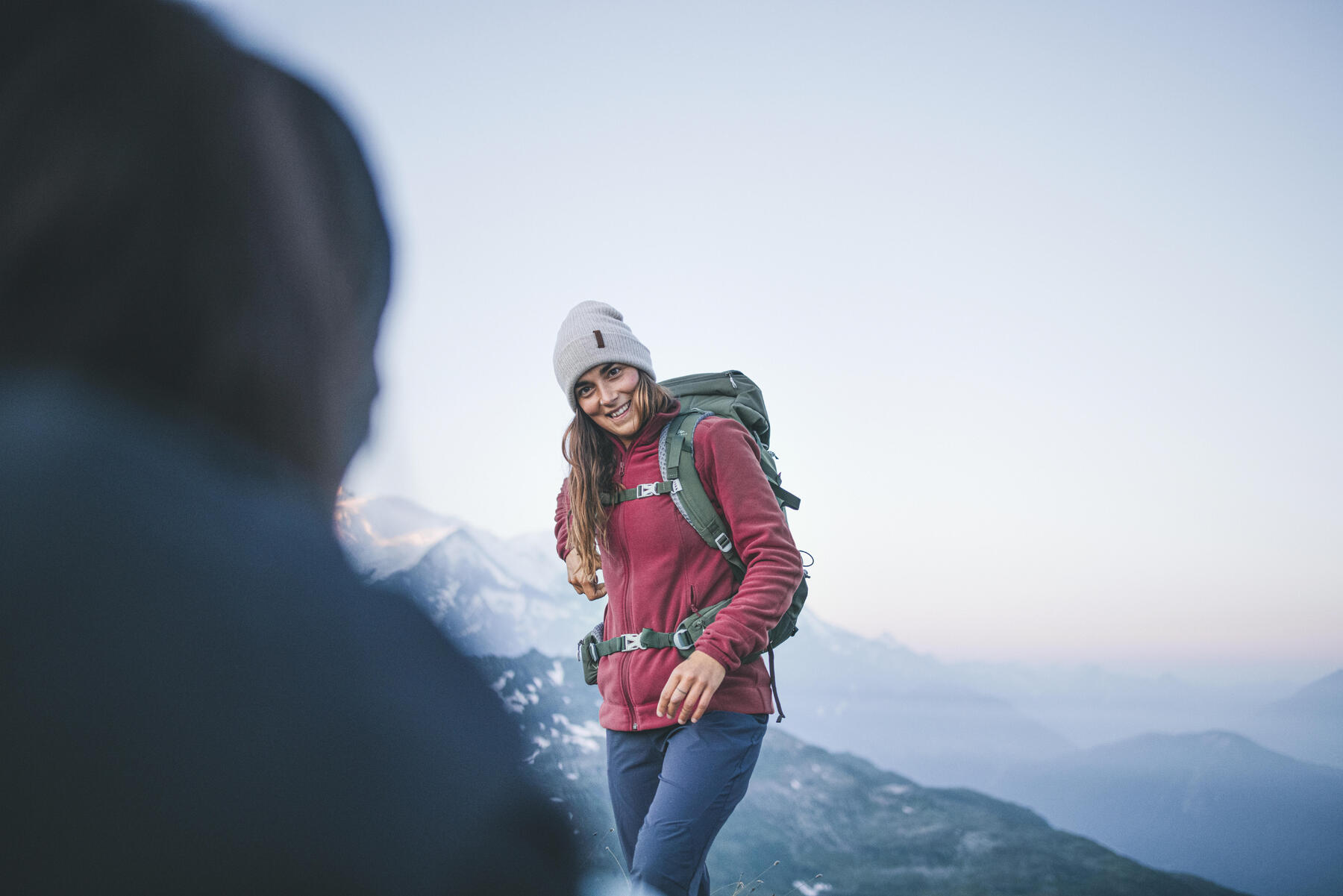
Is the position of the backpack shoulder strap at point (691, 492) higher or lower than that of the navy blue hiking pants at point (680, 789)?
higher

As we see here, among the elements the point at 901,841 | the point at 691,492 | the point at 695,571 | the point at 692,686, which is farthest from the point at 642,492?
the point at 901,841

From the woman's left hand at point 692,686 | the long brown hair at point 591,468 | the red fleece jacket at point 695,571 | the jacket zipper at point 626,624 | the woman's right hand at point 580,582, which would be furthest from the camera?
the woman's right hand at point 580,582

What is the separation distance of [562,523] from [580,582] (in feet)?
0.80

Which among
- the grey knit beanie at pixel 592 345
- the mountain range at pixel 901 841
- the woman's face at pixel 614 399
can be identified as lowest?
the mountain range at pixel 901 841

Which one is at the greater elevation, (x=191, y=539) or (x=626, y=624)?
(x=191, y=539)

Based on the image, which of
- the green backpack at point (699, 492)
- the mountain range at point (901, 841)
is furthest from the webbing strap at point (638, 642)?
the mountain range at point (901, 841)

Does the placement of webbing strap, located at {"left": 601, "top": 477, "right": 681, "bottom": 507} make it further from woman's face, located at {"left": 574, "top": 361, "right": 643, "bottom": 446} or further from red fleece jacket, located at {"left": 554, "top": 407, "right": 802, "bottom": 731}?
woman's face, located at {"left": 574, "top": 361, "right": 643, "bottom": 446}

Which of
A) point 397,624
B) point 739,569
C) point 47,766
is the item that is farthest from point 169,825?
point 739,569

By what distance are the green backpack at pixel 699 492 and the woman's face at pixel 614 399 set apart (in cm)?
13

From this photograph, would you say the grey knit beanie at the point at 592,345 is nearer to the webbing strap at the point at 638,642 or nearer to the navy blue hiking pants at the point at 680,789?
the webbing strap at the point at 638,642

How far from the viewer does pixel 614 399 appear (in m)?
2.48

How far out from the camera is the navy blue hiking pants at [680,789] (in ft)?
→ 6.55

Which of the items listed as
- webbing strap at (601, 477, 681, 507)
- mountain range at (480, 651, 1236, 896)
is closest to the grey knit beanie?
webbing strap at (601, 477, 681, 507)

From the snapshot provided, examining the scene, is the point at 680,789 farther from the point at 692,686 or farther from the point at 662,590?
the point at 662,590
